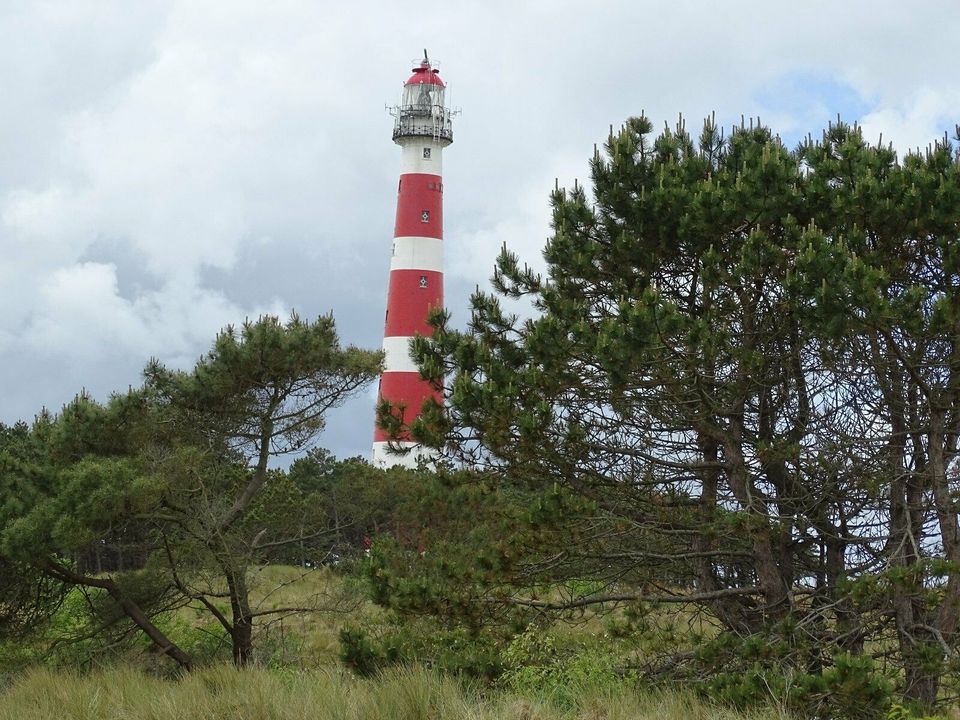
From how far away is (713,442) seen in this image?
1059cm

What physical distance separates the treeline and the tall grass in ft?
2.33

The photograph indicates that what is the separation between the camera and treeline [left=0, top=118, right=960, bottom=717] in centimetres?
875

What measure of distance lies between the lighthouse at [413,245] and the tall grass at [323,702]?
59.4 feet

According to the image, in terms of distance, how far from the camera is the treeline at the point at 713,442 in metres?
8.75

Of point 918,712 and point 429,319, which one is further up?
point 429,319

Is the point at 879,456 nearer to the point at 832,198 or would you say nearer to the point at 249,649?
the point at 832,198

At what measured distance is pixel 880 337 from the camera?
9.29 metres

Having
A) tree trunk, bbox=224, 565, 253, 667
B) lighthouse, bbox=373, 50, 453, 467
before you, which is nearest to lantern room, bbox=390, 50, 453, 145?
lighthouse, bbox=373, 50, 453, 467

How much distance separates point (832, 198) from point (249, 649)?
962cm

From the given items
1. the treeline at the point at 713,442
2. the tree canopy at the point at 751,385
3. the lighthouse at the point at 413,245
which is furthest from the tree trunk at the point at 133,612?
the lighthouse at the point at 413,245

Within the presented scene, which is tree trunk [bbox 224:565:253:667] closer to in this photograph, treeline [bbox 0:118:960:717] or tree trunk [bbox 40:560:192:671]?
tree trunk [bbox 40:560:192:671]

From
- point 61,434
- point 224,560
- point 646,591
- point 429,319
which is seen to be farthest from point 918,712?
point 61,434

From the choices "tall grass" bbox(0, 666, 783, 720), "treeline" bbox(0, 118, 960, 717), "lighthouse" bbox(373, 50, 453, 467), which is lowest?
"tall grass" bbox(0, 666, 783, 720)

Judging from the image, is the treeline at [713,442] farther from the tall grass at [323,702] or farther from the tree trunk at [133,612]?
the tree trunk at [133,612]
